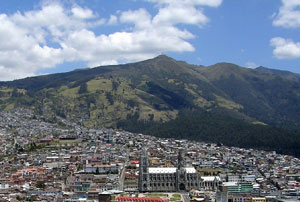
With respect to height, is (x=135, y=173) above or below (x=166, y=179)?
above

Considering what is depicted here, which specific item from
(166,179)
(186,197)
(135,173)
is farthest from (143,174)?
(186,197)

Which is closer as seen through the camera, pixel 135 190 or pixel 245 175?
pixel 135 190

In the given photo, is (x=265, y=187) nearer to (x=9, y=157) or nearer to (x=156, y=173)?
(x=156, y=173)

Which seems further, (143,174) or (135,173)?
(135,173)

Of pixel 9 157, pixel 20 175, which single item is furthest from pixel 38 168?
pixel 9 157

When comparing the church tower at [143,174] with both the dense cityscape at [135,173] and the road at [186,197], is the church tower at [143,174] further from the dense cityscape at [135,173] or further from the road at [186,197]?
the road at [186,197]

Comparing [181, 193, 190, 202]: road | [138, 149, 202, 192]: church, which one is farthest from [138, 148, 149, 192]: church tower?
[181, 193, 190, 202]: road

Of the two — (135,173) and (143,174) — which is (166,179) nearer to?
(143,174)
